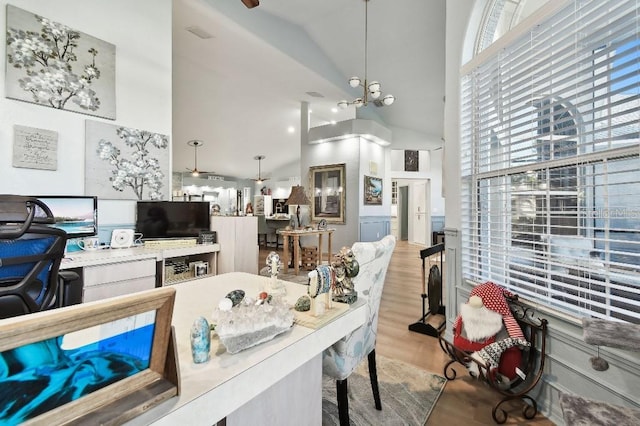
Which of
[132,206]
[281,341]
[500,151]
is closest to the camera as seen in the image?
[281,341]

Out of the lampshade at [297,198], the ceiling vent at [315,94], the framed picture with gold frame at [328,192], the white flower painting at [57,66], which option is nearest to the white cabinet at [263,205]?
the framed picture with gold frame at [328,192]

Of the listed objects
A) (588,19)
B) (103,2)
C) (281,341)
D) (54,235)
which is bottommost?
(281,341)

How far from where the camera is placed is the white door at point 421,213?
8.75m

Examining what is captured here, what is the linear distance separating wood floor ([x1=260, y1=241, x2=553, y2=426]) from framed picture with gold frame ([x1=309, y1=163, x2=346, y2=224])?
2.74m

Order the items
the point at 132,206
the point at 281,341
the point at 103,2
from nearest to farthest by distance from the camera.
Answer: the point at 281,341
the point at 103,2
the point at 132,206

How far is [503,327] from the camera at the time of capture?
1912 mm

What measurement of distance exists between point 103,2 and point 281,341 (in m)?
3.42

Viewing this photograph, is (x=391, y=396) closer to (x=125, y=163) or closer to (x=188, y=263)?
(x=188, y=263)

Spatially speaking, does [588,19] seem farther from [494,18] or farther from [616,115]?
[494,18]

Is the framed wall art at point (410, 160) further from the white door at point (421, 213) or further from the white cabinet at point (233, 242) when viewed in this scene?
the white cabinet at point (233, 242)

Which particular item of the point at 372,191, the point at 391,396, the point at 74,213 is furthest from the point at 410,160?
the point at 74,213

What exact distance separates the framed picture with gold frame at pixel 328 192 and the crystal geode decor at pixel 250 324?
5.95 m

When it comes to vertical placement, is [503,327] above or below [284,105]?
below

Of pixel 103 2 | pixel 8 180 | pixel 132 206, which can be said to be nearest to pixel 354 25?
pixel 103 2
